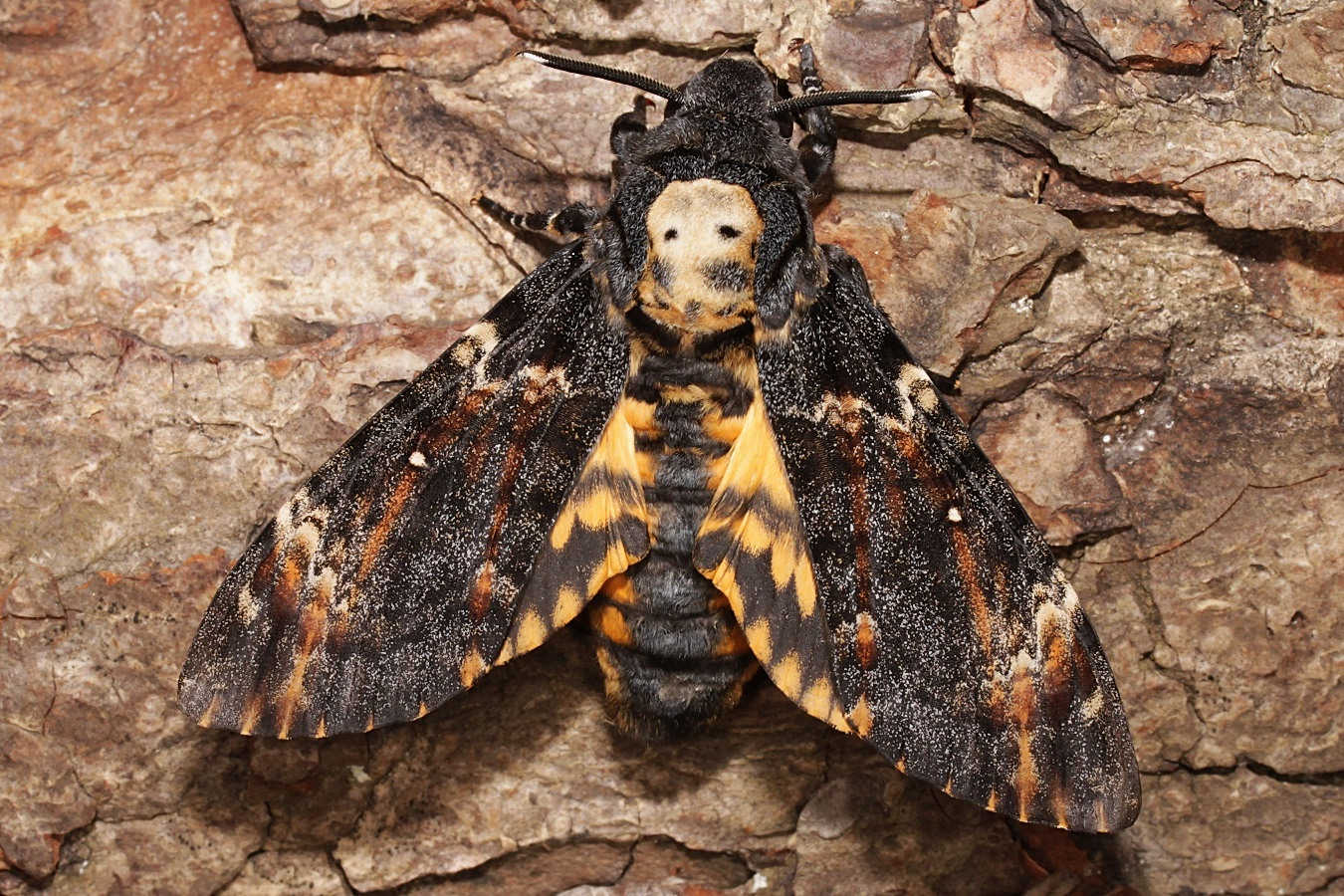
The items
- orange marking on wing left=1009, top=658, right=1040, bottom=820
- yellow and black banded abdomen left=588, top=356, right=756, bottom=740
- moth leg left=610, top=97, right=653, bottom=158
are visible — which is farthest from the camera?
moth leg left=610, top=97, right=653, bottom=158

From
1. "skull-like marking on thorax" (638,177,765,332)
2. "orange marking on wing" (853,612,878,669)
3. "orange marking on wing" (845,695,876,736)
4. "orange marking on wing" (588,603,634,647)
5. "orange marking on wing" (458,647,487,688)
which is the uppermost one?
"skull-like marking on thorax" (638,177,765,332)

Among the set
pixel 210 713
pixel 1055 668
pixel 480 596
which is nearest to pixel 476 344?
pixel 480 596

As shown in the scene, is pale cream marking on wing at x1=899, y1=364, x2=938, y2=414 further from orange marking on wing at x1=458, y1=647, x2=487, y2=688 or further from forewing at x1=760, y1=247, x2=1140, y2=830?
orange marking on wing at x1=458, y1=647, x2=487, y2=688

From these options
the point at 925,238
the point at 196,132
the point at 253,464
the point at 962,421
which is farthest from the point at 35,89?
the point at 962,421

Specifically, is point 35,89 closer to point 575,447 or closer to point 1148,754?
point 575,447

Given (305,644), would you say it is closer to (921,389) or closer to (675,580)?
(675,580)

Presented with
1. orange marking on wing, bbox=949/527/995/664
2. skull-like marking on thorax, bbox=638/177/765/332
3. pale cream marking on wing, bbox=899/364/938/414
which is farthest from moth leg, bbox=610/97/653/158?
orange marking on wing, bbox=949/527/995/664

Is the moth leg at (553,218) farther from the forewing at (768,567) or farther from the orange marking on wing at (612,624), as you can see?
the orange marking on wing at (612,624)
